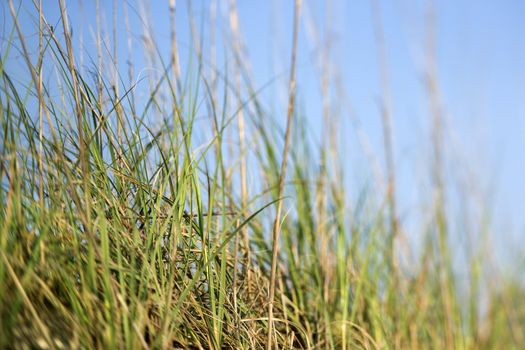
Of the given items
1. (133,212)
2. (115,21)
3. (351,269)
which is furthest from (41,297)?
(351,269)

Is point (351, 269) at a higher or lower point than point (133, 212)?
lower

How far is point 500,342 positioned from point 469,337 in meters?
0.21

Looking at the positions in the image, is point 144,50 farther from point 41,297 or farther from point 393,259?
point 393,259

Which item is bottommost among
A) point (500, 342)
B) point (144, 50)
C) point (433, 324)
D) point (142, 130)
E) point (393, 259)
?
point (500, 342)

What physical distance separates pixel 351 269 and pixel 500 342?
0.80m

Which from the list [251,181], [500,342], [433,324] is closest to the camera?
[251,181]

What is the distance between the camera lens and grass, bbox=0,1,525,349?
682 millimetres

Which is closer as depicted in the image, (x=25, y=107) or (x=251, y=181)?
(x=25, y=107)

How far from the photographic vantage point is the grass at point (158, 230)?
682mm

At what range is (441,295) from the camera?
1566 millimetres

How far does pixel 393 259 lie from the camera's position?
4.64 ft

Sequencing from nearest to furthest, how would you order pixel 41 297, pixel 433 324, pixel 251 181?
pixel 41 297
pixel 251 181
pixel 433 324

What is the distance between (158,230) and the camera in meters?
0.82

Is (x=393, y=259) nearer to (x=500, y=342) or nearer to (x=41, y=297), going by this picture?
(x=500, y=342)
